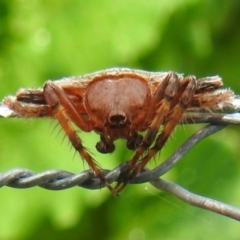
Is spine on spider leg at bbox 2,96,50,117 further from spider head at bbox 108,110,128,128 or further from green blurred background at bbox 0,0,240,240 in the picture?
green blurred background at bbox 0,0,240,240

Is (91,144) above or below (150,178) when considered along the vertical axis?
below

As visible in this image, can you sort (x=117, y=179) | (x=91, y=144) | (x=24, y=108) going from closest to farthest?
(x=117, y=179) → (x=24, y=108) → (x=91, y=144)

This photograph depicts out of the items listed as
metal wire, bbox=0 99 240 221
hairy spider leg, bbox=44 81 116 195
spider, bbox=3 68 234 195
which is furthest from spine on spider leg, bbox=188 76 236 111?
hairy spider leg, bbox=44 81 116 195

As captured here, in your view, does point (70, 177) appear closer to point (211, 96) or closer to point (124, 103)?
point (124, 103)

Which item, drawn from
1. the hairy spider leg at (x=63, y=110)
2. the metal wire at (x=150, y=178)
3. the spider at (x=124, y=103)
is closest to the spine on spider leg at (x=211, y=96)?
the spider at (x=124, y=103)

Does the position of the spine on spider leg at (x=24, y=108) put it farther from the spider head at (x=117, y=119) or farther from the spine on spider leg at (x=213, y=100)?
the spine on spider leg at (x=213, y=100)

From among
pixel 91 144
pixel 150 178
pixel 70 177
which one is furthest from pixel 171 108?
pixel 91 144
